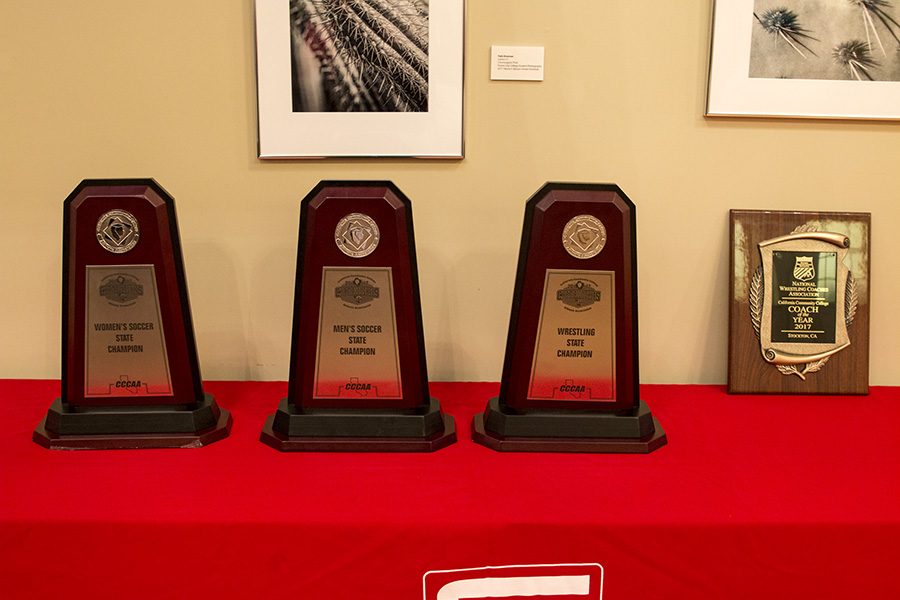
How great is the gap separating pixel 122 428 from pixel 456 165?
30.3 inches

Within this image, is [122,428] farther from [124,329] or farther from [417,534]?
[417,534]

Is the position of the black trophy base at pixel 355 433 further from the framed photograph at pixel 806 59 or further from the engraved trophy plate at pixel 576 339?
the framed photograph at pixel 806 59

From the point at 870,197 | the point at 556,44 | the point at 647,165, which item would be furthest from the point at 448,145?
the point at 870,197

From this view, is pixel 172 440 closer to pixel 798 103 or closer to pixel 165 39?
→ pixel 165 39

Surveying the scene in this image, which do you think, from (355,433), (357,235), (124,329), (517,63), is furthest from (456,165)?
(124,329)

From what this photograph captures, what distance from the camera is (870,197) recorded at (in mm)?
1380

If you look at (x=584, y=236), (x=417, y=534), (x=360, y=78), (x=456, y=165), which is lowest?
(x=417, y=534)

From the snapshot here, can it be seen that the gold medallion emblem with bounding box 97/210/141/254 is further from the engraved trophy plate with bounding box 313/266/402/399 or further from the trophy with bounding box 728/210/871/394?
the trophy with bounding box 728/210/871/394

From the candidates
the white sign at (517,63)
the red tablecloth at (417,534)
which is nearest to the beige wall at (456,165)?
the white sign at (517,63)

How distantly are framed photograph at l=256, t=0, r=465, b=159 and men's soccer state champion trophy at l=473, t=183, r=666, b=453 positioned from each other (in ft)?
1.19

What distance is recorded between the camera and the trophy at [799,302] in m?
1.35

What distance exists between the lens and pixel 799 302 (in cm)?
135

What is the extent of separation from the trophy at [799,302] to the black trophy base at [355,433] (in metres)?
0.68

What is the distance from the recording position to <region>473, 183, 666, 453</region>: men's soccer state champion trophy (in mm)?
1063
